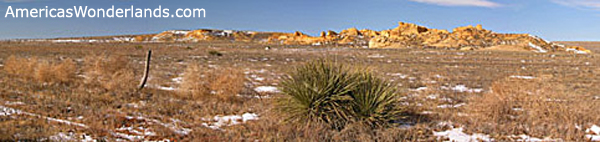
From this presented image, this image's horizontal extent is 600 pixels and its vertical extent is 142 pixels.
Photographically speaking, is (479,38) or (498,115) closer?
(498,115)

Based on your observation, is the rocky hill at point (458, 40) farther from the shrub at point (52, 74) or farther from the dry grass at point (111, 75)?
the shrub at point (52, 74)

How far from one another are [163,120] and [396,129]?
3664 millimetres

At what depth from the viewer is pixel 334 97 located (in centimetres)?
673

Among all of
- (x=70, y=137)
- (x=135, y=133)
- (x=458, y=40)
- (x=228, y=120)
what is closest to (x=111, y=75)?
(x=228, y=120)

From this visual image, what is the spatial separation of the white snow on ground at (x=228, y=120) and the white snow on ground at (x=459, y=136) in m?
3.14

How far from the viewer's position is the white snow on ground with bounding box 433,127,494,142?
20.8ft

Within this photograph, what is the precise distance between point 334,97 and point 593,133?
395 cm

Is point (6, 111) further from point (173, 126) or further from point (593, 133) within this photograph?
point (593, 133)

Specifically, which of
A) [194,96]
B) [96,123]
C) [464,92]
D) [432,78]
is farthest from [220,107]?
[432,78]

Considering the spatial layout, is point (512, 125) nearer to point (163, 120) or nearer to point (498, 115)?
point (498, 115)

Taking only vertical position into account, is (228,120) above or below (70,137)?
below

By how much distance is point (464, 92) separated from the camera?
12711 mm

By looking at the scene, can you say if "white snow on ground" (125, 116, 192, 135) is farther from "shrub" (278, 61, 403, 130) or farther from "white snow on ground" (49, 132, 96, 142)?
"shrub" (278, 61, 403, 130)

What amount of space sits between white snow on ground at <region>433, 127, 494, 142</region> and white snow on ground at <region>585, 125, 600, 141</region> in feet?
4.88
